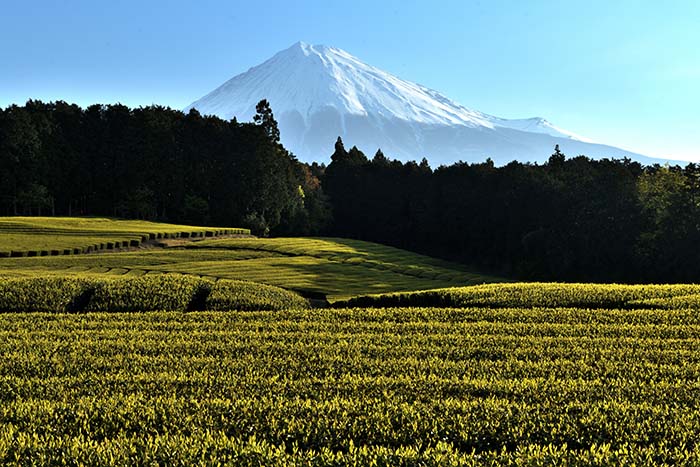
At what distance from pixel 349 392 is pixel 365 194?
91.5 m

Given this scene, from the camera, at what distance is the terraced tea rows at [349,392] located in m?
8.31

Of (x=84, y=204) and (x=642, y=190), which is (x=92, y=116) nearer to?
(x=84, y=204)

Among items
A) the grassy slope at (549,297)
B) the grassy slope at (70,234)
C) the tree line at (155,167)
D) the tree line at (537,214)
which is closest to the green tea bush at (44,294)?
the grassy slope at (549,297)

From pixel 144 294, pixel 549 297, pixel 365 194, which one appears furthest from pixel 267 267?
pixel 365 194

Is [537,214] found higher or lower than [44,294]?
higher

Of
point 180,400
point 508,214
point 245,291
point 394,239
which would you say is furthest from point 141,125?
point 180,400

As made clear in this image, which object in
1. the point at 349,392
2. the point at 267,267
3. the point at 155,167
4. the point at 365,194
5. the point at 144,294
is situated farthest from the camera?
the point at 365,194

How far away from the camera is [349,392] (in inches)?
474

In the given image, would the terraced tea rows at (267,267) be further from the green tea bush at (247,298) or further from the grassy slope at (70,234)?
the green tea bush at (247,298)

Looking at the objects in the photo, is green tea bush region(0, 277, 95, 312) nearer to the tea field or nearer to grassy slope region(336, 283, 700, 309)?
the tea field

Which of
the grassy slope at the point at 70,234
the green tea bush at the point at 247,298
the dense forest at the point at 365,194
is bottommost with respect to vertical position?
the green tea bush at the point at 247,298

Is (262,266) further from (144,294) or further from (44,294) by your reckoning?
(44,294)

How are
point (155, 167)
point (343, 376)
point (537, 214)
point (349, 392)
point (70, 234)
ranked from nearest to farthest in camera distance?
point (349, 392) → point (343, 376) → point (70, 234) → point (537, 214) → point (155, 167)

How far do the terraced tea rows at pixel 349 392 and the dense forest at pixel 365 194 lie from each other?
146ft
